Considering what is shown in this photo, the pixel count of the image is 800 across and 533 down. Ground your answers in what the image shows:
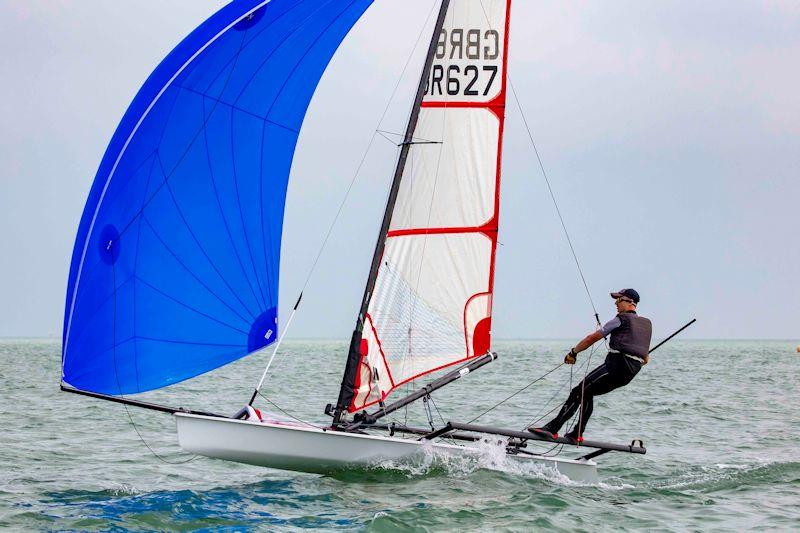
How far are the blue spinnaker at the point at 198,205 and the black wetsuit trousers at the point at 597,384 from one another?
10.9 ft

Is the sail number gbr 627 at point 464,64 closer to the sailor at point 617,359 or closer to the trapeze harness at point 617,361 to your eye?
the sailor at point 617,359

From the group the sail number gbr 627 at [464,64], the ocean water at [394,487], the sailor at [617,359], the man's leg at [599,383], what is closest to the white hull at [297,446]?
the ocean water at [394,487]

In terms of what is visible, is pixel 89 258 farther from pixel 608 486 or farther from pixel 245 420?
pixel 608 486

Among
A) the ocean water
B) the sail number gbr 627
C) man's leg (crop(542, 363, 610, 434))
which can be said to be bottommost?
the ocean water

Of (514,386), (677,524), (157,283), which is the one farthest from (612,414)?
(157,283)

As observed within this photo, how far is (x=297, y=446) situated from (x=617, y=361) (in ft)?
11.6

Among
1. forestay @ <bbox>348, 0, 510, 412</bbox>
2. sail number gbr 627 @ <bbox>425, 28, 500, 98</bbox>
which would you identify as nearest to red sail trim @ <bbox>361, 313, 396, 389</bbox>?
forestay @ <bbox>348, 0, 510, 412</bbox>

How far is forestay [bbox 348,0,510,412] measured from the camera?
11281 millimetres

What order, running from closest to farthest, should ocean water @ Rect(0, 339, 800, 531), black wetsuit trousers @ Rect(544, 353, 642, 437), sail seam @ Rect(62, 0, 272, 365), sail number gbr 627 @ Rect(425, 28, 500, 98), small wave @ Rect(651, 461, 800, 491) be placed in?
ocean water @ Rect(0, 339, 800, 531)
sail seam @ Rect(62, 0, 272, 365)
black wetsuit trousers @ Rect(544, 353, 642, 437)
sail number gbr 627 @ Rect(425, 28, 500, 98)
small wave @ Rect(651, 461, 800, 491)

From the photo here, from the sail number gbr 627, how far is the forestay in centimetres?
1

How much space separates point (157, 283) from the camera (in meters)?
10.3

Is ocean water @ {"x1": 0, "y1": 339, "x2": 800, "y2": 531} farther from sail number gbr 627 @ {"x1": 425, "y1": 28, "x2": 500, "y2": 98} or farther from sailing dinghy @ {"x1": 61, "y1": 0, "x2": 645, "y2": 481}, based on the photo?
sail number gbr 627 @ {"x1": 425, "y1": 28, "x2": 500, "y2": 98}

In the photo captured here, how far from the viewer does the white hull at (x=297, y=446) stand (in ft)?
33.6

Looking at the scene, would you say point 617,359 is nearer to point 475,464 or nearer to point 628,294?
point 628,294
